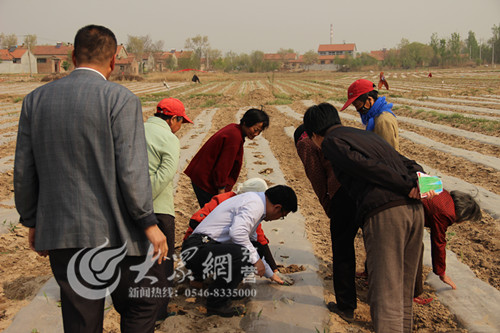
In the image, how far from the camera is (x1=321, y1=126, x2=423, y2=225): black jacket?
78.2 inches

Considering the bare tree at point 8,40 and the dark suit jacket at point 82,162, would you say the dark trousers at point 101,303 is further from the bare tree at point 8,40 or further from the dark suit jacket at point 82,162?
the bare tree at point 8,40

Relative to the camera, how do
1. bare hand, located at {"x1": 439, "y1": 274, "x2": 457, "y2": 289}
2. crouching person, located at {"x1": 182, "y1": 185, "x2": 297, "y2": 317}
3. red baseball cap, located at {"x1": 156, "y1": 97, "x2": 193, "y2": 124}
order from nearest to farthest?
1. red baseball cap, located at {"x1": 156, "y1": 97, "x2": 193, "y2": 124}
2. crouching person, located at {"x1": 182, "y1": 185, "x2": 297, "y2": 317}
3. bare hand, located at {"x1": 439, "y1": 274, "x2": 457, "y2": 289}

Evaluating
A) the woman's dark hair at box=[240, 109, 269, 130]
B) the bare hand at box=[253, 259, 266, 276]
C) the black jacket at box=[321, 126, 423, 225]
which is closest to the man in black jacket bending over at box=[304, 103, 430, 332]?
the black jacket at box=[321, 126, 423, 225]

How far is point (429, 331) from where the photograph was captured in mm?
2688

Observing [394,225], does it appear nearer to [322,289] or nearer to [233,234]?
[233,234]

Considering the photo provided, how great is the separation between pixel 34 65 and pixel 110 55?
211ft

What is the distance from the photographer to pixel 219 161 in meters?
3.43

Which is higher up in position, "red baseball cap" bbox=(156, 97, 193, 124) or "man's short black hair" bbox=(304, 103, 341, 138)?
"red baseball cap" bbox=(156, 97, 193, 124)

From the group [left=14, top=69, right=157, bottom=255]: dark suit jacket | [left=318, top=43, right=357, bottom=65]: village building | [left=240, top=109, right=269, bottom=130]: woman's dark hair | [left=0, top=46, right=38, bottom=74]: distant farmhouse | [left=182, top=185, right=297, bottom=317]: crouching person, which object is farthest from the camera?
[left=318, top=43, right=357, bottom=65]: village building

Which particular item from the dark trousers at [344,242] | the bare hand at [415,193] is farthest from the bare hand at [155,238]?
the dark trousers at [344,242]

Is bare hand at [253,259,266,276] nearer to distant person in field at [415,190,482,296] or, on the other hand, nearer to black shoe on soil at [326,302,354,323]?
black shoe on soil at [326,302,354,323]

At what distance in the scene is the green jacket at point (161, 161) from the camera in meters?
2.38

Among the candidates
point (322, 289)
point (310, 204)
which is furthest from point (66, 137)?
point (310, 204)

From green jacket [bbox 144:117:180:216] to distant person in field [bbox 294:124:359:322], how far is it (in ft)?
2.66
